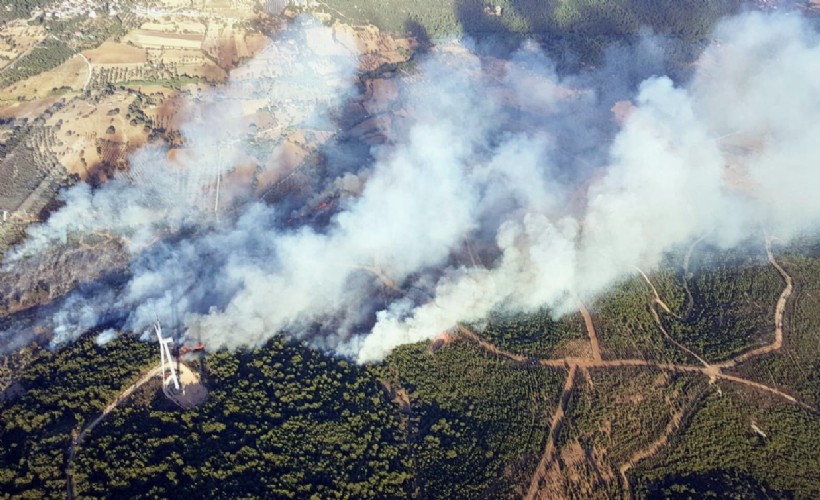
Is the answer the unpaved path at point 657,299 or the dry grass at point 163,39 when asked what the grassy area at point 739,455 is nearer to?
the unpaved path at point 657,299

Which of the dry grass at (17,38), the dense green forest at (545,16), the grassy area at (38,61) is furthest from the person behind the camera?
the dense green forest at (545,16)

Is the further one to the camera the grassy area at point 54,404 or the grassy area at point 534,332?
the grassy area at point 534,332

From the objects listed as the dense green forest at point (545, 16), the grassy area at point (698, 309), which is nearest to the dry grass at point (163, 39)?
the dense green forest at point (545, 16)

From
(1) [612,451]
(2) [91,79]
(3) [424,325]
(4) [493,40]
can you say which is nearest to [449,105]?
(4) [493,40]

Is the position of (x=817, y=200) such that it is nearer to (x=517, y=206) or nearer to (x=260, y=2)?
(x=517, y=206)

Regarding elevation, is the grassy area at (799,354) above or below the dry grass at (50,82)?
below
